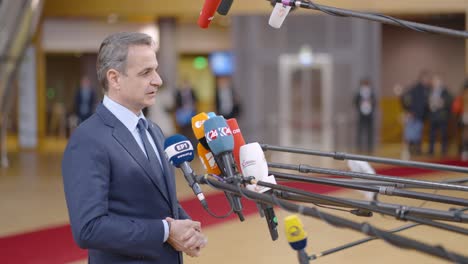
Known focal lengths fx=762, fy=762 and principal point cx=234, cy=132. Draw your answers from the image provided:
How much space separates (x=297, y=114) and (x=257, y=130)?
3.30 ft

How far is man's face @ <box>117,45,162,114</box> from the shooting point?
7.90ft

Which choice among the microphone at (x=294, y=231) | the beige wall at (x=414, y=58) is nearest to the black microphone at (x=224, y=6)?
the microphone at (x=294, y=231)

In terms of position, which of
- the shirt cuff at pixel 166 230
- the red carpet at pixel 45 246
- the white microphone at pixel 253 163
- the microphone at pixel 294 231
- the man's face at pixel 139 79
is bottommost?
the red carpet at pixel 45 246

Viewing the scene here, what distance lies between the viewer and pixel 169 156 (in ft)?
7.84

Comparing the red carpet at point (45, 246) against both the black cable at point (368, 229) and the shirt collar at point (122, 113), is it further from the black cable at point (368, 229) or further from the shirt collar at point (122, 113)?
the black cable at point (368, 229)

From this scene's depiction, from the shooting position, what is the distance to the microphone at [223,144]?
88.7 inches

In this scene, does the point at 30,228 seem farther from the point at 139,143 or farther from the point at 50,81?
the point at 50,81

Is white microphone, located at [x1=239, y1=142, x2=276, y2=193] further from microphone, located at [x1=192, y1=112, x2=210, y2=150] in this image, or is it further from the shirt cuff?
the shirt cuff

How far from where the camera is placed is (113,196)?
2.41 metres

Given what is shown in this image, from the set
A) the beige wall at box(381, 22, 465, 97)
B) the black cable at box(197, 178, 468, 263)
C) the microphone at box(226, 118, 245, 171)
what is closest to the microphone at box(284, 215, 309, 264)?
the black cable at box(197, 178, 468, 263)

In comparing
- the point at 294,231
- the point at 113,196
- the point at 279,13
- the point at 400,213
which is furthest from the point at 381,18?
the point at 113,196

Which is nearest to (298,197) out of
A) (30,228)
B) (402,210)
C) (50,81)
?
(402,210)

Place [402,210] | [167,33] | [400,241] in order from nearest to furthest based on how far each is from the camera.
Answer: [400,241], [402,210], [167,33]

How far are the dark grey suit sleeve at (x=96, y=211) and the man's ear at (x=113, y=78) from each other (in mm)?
183
